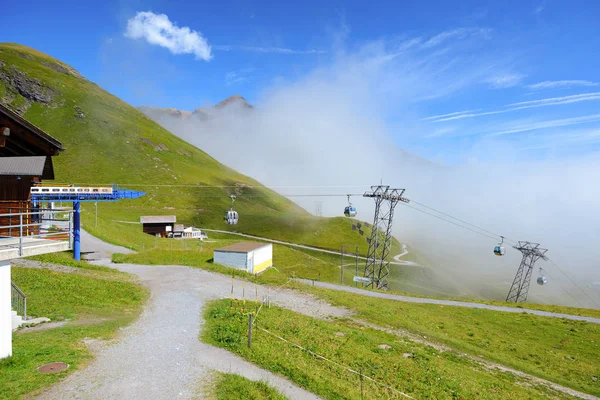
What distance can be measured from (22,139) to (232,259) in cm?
3552

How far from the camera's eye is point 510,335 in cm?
3312

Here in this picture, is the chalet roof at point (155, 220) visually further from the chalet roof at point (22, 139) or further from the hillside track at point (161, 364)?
the chalet roof at point (22, 139)

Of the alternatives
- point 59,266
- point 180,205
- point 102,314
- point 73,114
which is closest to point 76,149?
point 73,114

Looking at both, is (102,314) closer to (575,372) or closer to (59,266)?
(59,266)

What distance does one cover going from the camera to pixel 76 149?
154625 millimetres

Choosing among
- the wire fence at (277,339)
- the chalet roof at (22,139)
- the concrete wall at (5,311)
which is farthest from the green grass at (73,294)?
the chalet roof at (22,139)

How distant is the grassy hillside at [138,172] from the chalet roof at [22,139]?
97880 mm

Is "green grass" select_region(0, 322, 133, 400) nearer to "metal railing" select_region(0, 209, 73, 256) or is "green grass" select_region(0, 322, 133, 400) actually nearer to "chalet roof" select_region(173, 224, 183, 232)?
"metal railing" select_region(0, 209, 73, 256)

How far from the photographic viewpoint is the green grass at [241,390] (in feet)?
41.8

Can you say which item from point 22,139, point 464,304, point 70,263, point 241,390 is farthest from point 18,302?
point 464,304

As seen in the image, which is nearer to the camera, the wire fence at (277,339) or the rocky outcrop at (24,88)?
the wire fence at (277,339)

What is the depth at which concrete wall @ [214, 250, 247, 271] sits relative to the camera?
48625 millimetres

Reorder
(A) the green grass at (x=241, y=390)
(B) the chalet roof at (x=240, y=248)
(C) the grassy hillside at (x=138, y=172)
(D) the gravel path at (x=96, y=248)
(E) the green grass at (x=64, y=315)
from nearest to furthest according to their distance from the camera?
(A) the green grass at (x=241, y=390) < (E) the green grass at (x=64, y=315) < (D) the gravel path at (x=96, y=248) < (B) the chalet roof at (x=240, y=248) < (C) the grassy hillside at (x=138, y=172)

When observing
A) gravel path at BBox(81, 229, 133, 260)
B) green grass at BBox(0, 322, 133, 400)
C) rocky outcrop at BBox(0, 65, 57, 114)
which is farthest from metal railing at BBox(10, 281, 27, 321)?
rocky outcrop at BBox(0, 65, 57, 114)
